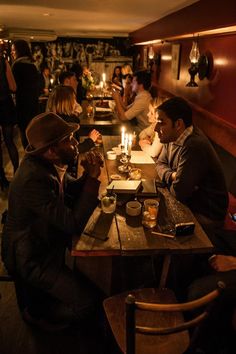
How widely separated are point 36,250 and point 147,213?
2.38 ft

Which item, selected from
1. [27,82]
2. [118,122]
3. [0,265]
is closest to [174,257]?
[0,265]

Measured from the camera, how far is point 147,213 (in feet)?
6.48

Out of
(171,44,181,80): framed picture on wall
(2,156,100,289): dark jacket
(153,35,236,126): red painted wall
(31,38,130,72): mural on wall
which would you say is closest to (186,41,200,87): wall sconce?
(153,35,236,126): red painted wall

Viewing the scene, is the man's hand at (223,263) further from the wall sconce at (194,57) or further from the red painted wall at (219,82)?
the wall sconce at (194,57)

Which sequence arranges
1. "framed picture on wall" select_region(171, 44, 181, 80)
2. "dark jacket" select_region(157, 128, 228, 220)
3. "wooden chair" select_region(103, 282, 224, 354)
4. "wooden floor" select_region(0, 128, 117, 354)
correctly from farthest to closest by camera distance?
"framed picture on wall" select_region(171, 44, 181, 80)
"dark jacket" select_region(157, 128, 228, 220)
"wooden floor" select_region(0, 128, 117, 354)
"wooden chair" select_region(103, 282, 224, 354)

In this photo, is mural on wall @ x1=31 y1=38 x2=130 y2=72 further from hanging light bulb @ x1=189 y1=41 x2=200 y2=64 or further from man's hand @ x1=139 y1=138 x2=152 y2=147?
man's hand @ x1=139 y1=138 x2=152 y2=147

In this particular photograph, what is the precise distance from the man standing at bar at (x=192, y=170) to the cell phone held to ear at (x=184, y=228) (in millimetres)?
520

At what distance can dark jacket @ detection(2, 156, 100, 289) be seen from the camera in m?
1.83

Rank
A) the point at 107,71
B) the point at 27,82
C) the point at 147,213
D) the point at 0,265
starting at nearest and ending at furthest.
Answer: the point at 147,213 < the point at 0,265 < the point at 27,82 < the point at 107,71

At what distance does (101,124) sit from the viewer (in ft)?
15.3

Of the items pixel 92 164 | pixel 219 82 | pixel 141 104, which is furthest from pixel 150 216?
pixel 141 104

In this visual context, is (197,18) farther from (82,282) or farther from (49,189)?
(82,282)

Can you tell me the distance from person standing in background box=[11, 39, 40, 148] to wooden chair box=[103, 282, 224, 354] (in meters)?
3.93

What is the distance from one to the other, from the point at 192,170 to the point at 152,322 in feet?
3.65
